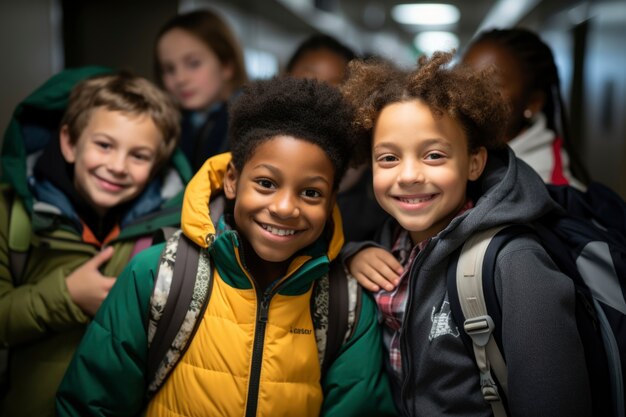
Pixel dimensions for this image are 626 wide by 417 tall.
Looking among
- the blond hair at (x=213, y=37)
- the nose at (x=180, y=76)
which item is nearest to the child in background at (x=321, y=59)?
the blond hair at (x=213, y=37)

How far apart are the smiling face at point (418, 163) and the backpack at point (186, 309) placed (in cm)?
38

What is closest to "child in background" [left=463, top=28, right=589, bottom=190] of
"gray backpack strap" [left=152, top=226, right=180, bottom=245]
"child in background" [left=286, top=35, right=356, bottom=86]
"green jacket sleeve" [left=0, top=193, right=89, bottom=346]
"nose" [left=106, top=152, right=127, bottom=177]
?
"child in background" [left=286, top=35, right=356, bottom=86]

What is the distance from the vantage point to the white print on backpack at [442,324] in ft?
5.24

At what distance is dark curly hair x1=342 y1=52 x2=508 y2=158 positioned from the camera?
1635 mm

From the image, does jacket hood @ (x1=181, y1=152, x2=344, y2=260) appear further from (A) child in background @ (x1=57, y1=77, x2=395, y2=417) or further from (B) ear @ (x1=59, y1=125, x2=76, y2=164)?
(B) ear @ (x1=59, y1=125, x2=76, y2=164)

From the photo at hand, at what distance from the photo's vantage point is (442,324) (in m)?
1.61

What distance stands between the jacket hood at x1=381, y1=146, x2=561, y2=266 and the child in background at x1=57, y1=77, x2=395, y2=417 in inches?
16.1

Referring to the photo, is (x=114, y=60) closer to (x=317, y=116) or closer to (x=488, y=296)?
(x=317, y=116)

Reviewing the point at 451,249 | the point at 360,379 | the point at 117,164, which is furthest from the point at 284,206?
the point at 117,164

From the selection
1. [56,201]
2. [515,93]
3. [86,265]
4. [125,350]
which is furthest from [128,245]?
[515,93]

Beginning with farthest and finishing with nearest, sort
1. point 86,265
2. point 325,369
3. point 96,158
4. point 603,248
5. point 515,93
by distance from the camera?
1. point 515,93
2. point 96,158
3. point 86,265
4. point 325,369
5. point 603,248

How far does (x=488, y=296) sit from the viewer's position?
152 centimetres

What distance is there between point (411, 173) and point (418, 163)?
54 millimetres

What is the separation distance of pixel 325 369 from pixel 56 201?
126cm
